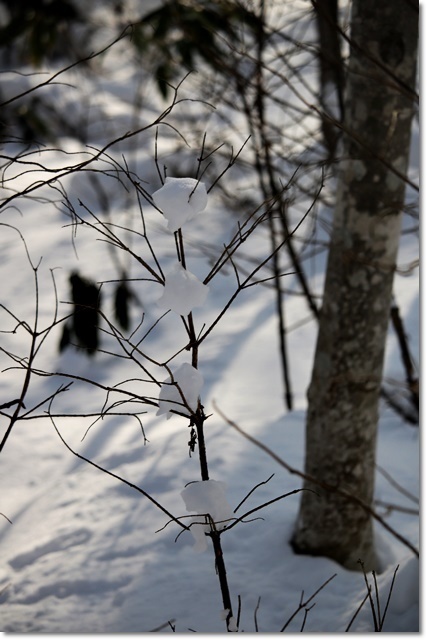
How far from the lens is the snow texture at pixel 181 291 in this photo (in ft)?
1.91

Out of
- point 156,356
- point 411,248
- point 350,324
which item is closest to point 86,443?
point 156,356

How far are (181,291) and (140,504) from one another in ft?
3.73

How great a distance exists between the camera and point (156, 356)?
2.14 metres

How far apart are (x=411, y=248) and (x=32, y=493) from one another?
61.7 inches

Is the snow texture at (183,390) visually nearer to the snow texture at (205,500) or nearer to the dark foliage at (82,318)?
the snow texture at (205,500)

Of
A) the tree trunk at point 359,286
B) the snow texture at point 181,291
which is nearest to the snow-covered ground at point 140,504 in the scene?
the snow texture at point 181,291

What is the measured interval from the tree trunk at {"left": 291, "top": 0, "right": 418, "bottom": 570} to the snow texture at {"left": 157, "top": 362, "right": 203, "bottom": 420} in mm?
643

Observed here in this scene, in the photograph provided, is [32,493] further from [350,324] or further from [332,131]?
[332,131]

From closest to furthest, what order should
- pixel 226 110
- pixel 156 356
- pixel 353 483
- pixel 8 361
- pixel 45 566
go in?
pixel 8 361 < pixel 45 566 < pixel 353 483 < pixel 156 356 < pixel 226 110

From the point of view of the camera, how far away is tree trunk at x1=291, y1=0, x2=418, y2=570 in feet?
3.89

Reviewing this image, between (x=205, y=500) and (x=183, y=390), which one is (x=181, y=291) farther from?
(x=205, y=500)

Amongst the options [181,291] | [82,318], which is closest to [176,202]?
[181,291]

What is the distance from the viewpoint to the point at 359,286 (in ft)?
4.33

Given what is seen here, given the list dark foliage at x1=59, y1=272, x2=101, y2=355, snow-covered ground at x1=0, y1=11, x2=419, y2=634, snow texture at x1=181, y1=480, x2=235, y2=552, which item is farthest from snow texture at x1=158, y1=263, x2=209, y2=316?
dark foliage at x1=59, y1=272, x2=101, y2=355
